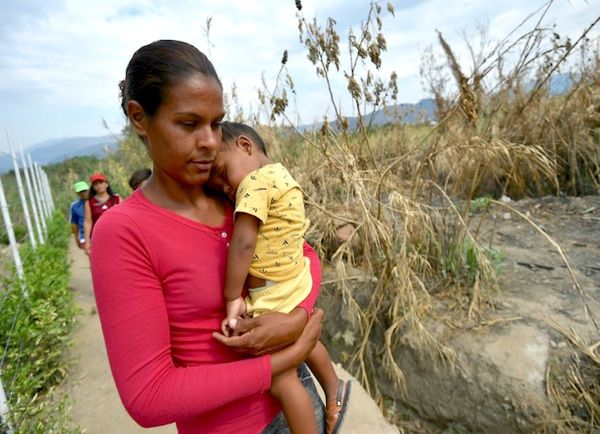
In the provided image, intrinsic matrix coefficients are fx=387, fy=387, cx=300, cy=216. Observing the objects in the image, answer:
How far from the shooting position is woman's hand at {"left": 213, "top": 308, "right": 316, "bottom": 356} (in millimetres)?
968

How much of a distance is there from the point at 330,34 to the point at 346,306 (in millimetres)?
2217

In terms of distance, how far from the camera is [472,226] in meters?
4.43

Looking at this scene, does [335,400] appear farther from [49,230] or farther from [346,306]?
[49,230]

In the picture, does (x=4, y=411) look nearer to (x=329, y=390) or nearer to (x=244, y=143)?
(x=329, y=390)

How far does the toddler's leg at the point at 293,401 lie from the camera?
1.09 meters

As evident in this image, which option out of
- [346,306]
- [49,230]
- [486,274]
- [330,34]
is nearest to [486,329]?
[486,274]

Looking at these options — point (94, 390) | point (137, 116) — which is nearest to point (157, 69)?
point (137, 116)

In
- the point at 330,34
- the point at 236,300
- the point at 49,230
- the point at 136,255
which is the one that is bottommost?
the point at 49,230

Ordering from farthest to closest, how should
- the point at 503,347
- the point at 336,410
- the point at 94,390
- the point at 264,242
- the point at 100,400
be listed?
1. the point at 94,390
2. the point at 100,400
3. the point at 503,347
4. the point at 336,410
5. the point at 264,242

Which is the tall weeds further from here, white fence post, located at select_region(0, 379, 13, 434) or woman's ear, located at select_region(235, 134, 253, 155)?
white fence post, located at select_region(0, 379, 13, 434)

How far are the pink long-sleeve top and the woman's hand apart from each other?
3cm

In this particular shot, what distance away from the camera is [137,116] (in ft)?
3.04

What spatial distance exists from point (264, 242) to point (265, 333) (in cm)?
30

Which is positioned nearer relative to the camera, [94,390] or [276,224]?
[276,224]
